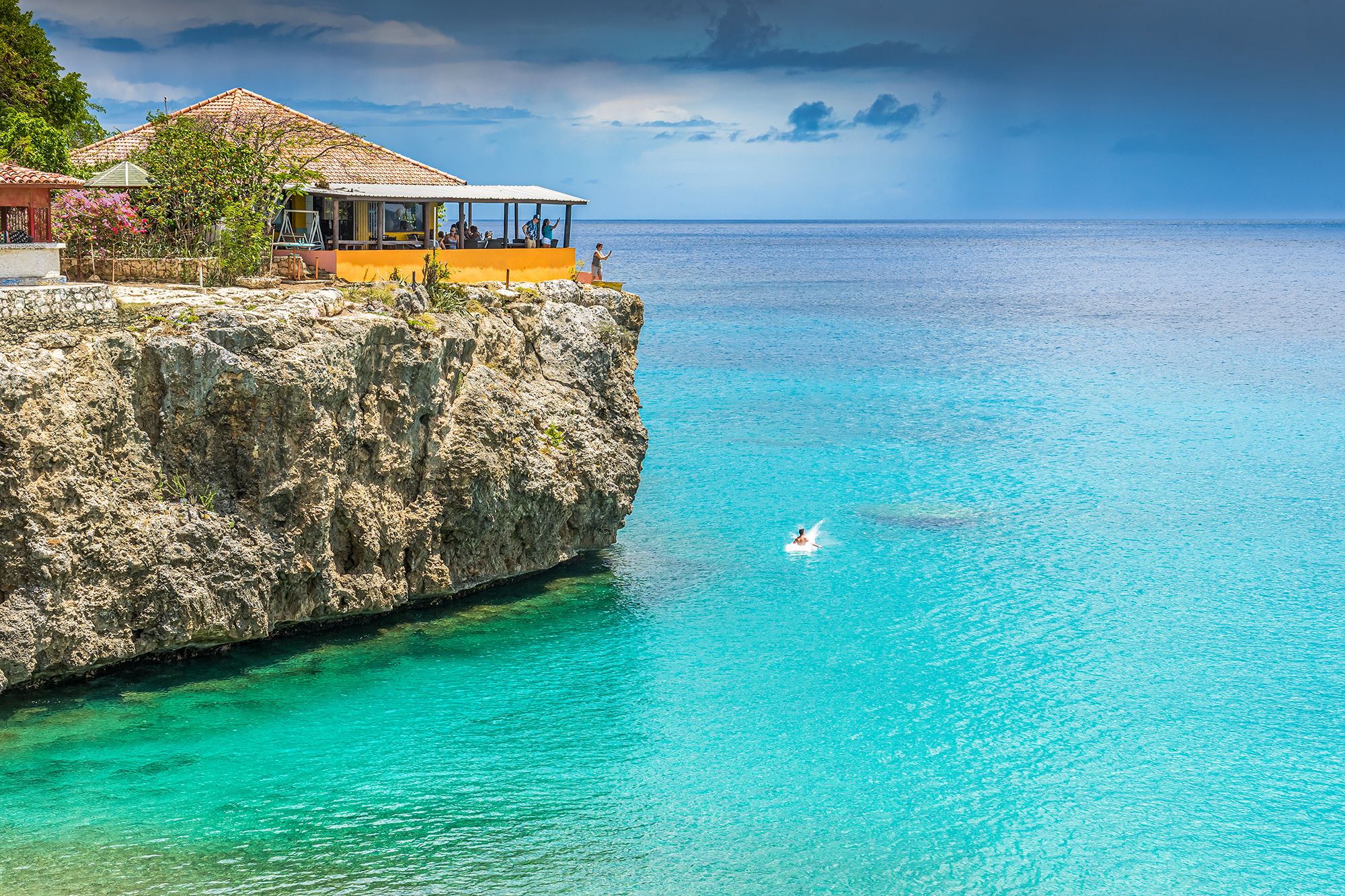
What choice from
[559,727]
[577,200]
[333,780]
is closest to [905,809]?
[559,727]

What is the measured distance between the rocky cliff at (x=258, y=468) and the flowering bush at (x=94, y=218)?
592 cm

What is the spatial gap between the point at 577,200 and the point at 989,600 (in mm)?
15345

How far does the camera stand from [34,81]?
4525 centimetres

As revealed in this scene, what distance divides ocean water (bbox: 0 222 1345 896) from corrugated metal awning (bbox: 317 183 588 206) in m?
9.96

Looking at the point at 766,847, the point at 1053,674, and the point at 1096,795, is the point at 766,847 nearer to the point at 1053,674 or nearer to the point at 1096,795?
the point at 1096,795

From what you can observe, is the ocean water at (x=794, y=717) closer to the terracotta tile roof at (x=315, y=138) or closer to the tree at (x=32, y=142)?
the terracotta tile roof at (x=315, y=138)

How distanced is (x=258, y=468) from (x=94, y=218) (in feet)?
30.5

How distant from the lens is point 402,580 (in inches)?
1098

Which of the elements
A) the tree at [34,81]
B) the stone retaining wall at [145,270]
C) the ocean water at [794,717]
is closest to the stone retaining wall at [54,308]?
the stone retaining wall at [145,270]

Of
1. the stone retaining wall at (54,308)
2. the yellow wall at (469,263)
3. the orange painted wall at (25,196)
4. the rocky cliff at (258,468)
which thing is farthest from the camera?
the yellow wall at (469,263)

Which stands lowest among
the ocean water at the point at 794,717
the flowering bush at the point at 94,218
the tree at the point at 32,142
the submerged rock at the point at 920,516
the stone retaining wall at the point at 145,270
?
the ocean water at the point at 794,717

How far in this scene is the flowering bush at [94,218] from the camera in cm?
2891

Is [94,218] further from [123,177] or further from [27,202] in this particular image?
[27,202]

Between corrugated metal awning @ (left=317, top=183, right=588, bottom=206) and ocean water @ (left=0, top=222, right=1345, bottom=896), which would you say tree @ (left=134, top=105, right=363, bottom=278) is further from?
ocean water @ (left=0, top=222, right=1345, bottom=896)
